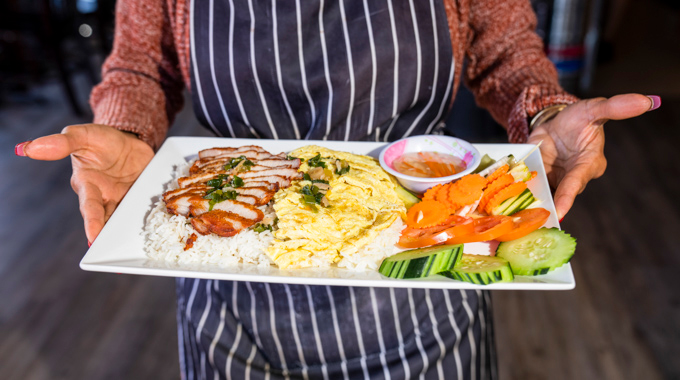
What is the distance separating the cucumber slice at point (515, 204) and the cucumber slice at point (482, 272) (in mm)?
207

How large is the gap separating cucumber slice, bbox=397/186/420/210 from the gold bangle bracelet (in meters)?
0.52

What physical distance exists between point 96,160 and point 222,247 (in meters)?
0.52

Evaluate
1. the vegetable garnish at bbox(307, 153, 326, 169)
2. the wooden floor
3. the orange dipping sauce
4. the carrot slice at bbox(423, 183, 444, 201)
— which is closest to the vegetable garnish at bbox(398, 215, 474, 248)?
the carrot slice at bbox(423, 183, 444, 201)

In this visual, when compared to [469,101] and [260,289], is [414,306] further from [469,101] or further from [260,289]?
[469,101]

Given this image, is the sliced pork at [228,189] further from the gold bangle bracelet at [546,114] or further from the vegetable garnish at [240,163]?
the gold bangle bracelet at [546,114]

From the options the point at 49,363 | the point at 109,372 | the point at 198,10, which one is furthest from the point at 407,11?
the point at 49,363

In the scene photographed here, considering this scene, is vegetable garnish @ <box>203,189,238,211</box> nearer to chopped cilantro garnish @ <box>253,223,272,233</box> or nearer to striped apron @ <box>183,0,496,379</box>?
chopped cilantro garnish @ <box>253,223,272,233</box>

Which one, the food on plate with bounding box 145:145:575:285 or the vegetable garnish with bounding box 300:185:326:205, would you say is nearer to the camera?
the food on plate with bounding box 145:145:575:285

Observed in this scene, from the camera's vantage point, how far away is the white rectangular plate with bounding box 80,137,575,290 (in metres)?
1.27

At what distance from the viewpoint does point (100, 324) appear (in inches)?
128

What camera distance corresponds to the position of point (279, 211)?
150cm

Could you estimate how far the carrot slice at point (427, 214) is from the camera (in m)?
1.50

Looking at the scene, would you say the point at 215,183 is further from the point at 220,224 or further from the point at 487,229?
the point at 487,229

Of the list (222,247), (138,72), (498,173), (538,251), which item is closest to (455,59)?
(498,173)
